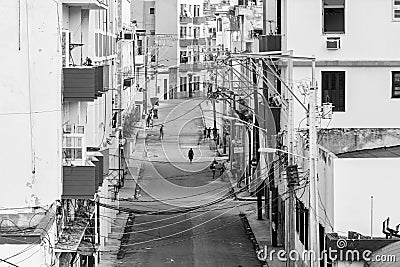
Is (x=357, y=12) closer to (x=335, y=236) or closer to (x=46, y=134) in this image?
(x=335, y=236)

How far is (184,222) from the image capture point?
41.9 meters

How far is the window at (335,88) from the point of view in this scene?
3303 cm

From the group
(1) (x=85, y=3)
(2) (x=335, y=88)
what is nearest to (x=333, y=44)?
(2) (x=335, y=88)

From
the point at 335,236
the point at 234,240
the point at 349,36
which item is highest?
the point at 349,36

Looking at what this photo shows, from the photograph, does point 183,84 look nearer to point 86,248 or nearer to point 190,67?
point 190,67

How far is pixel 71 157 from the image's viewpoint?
23.6 metres

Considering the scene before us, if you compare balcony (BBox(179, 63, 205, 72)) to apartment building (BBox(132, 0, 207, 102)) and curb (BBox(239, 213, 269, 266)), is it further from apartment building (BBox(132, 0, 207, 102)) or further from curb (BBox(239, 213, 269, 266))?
curb (BBox(239, 213, 269, 266))

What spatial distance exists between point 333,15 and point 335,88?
7.18ft

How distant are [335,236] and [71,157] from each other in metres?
5.85

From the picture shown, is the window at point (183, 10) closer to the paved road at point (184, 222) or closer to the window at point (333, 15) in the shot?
the paved road at point (184, 222)

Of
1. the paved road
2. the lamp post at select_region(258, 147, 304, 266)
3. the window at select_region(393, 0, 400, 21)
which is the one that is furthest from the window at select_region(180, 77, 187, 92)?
the lamp post at select_region(258, 147, 304, 266)

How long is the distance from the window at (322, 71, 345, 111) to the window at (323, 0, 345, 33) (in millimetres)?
1317

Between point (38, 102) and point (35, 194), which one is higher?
point (38, 102)

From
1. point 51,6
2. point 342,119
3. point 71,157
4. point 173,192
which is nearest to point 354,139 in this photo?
point 342,119
